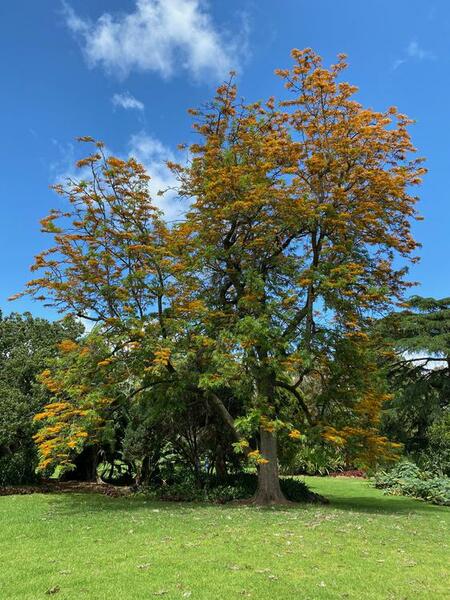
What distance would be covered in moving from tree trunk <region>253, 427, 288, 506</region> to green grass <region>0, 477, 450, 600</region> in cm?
221

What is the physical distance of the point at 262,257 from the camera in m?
14.2

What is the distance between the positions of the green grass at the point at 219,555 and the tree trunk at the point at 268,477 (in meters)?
2.21

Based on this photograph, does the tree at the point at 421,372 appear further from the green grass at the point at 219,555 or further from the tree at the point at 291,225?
the green grass at the point at 219,555

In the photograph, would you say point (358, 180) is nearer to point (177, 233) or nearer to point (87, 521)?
point (177, 233)

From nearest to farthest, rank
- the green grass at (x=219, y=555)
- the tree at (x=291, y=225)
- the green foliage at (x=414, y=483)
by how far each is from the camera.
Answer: the green grass at (x=219, y=555) < the tree at (x=291, y=225) < the green foliage at (x=414, y=483)

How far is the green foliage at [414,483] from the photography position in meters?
17.5

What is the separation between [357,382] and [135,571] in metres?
8.51

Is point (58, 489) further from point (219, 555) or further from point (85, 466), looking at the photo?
point (219, 555)

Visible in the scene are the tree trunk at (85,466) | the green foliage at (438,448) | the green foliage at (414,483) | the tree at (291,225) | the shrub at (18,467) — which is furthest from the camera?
the green foliage at (438,448)

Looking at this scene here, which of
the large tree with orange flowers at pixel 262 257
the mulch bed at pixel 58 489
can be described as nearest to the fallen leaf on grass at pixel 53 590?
the large tree with orange flowers at pixel 262 257

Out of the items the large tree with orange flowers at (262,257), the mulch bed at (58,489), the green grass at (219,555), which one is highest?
the large tree with orange flowers at (262,257)

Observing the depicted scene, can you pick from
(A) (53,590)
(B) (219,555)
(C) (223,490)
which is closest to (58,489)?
(C) (223,490)

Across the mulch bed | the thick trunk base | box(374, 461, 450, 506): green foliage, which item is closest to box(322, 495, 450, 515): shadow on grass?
box(374, 461, 450, 506): green foliage

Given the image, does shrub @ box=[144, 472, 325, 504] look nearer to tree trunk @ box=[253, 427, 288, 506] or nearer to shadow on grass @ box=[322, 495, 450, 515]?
shadow on grass @ box=[322, 495, 450, 515]
